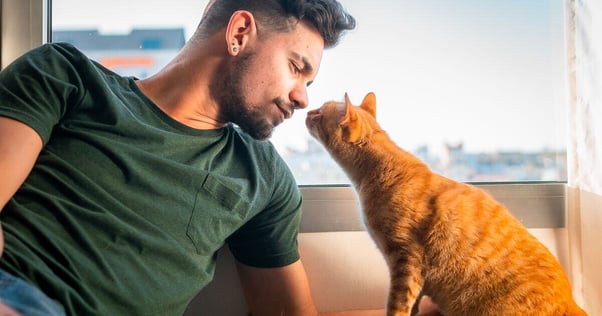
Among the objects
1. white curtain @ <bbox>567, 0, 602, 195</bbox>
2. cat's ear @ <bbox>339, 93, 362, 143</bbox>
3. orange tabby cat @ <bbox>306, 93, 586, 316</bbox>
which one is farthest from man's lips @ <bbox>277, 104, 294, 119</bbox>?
white curtain @ <bbox>567, 0, 602, 195</bbox>

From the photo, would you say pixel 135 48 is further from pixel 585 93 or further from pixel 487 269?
pixel 585 93

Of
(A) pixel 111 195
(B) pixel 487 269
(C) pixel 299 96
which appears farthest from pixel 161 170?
(B) pixel 487 269

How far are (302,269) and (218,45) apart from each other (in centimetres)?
49

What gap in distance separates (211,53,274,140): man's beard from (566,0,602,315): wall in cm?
66

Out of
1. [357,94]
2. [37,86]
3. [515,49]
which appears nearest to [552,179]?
[515,49]

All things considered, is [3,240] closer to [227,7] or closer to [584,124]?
[227,7]

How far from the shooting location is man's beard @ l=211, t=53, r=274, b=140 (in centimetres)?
89

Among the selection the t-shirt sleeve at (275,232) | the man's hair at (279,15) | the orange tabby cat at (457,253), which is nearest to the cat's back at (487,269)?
the orange tabby cat at (457,253)

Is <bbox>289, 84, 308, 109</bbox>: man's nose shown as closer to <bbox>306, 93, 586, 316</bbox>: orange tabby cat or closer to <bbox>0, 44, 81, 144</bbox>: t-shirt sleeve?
<bbox>306, 93, 586, 316</bbox>: orange tabby cat

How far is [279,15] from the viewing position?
0.91 metres

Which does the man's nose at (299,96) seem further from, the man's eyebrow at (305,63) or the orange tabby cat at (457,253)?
the orange tabby cat at (457,253)

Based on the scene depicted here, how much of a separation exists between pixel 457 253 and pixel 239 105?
1.55 ft

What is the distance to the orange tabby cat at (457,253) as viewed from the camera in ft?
2.49

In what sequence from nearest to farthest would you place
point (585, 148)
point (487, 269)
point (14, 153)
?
point (14, 153)
point (487, 269)
point (585, 148)
